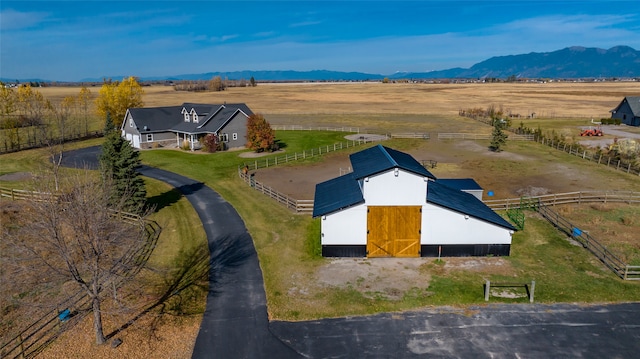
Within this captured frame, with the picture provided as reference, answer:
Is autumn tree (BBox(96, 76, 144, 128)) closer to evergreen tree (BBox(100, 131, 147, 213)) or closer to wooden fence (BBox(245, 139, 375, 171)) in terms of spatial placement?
wooden fence (BBox(245, 139, 375, 171))

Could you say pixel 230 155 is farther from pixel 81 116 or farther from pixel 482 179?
pixel 81 116

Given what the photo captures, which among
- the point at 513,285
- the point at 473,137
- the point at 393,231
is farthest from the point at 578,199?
the point at 473,137

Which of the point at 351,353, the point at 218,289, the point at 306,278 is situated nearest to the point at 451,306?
the point at 351,353

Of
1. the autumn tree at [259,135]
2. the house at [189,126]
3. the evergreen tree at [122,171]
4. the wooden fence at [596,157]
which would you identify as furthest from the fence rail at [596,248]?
the house at [189,126]

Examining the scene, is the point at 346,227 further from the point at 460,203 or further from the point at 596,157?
the point at 596,157

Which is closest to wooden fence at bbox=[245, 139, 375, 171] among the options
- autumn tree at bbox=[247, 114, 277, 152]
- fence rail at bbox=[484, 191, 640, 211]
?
autumn tree at bbox=[247, 114, 277, 152]
